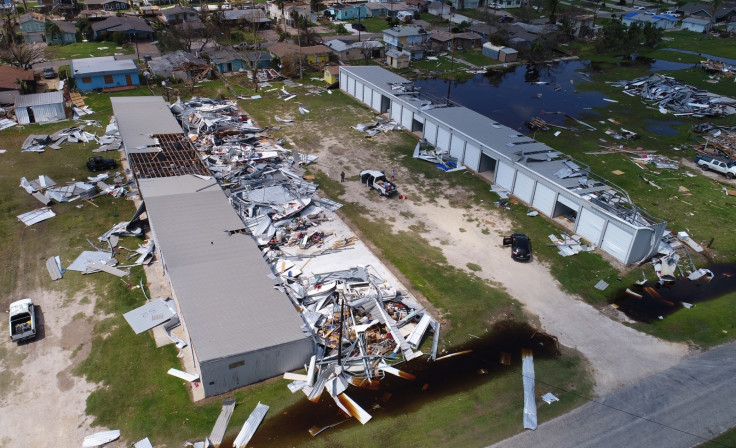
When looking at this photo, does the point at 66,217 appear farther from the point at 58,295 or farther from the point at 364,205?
the point at 364,205

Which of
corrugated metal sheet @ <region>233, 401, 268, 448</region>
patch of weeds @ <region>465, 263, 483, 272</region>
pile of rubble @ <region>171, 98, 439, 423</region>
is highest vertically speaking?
pile of rubble @ <region>171, 98, 439, 423</region>

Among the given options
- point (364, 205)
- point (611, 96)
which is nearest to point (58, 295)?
point (364, 205)

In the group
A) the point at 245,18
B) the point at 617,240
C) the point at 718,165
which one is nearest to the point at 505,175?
the point at 617,240

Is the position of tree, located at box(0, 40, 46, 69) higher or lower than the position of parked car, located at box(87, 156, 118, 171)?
higher

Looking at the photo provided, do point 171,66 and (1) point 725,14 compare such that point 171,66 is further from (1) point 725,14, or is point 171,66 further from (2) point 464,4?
(1) point 725,14

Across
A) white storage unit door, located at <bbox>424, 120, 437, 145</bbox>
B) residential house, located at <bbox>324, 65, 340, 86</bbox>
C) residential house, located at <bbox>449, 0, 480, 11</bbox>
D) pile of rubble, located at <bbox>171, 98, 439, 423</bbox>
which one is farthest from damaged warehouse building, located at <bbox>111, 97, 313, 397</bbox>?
residential house, located at <bbox>449, 0, 480, 11</bbox>

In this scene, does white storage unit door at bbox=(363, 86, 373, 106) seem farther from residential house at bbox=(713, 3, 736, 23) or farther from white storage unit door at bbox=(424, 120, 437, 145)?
residential house at bbox=(713, 3, 736, 23)

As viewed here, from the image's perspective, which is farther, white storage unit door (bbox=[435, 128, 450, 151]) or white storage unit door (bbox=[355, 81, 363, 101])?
white storage unit door (bbox=[355, 81, 363, 101])
